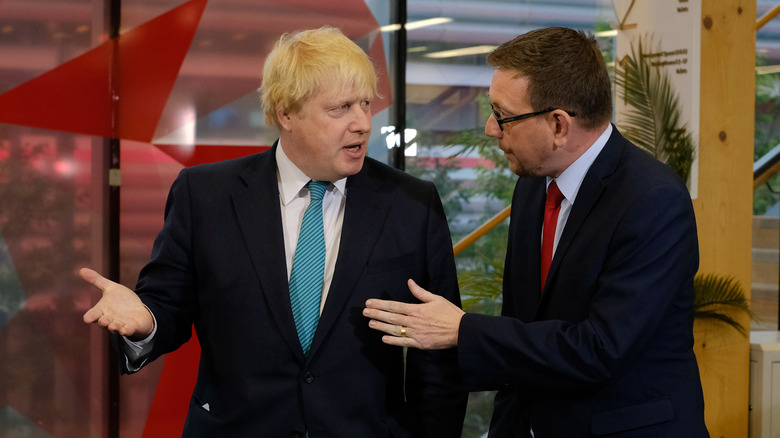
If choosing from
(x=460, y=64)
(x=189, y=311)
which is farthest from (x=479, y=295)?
(x=189, y=311)

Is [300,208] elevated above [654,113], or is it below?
below

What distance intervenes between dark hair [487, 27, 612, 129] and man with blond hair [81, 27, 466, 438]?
398 millimetres

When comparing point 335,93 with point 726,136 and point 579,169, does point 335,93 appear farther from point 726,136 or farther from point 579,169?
point 726,136

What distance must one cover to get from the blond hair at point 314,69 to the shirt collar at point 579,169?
55 cm

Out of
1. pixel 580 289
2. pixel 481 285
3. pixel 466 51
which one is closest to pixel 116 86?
pixel 466 51

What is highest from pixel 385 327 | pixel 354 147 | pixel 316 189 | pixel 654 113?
pixel 654 113

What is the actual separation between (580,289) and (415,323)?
1.29 ft

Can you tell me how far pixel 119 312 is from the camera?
1.83 metres

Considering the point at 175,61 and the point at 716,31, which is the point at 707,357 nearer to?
the point at 716,31

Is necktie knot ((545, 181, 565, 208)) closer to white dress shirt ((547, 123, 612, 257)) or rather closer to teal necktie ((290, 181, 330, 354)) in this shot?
white dress shirt ((547, 123, 612, 257))

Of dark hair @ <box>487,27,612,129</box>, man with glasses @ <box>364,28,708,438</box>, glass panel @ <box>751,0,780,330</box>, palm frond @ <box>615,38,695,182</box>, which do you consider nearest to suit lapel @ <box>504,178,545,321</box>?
man with glasses @ <box>364,28,708,438</box>

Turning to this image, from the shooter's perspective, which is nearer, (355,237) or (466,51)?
(355,237)

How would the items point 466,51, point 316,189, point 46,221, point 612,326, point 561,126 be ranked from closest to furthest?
point 612,326, point 561,126, point 316,189, point 46,221, point 466,51

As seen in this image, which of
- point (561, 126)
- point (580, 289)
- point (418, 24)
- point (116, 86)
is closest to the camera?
point (580, 289)
